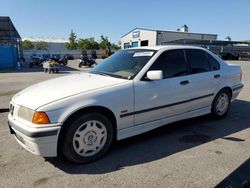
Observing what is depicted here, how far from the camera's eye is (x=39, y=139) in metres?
3.05

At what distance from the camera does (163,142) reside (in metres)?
4.21

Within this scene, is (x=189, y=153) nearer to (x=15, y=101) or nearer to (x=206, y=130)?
(x=206, y=130)

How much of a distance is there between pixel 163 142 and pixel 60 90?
1.95 m

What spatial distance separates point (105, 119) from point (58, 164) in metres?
0.91

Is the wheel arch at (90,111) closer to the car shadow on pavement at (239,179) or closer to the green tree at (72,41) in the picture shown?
the car shadow on pavement at (239,179)

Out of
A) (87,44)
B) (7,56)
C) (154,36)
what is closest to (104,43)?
(87,44)

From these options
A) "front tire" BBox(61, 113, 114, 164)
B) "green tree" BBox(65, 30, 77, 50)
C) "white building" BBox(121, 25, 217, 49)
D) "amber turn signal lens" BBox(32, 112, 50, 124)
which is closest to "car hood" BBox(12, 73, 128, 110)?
"amber turn signal lens" BBox(32, 112, 50, 124)

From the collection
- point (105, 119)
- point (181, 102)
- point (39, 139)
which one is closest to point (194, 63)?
point (181, 102)

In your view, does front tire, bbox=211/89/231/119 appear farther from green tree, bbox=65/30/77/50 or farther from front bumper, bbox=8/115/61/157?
green tree, bbox=65/30/77/50

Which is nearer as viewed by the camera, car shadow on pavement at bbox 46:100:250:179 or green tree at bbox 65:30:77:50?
car shadow on pavement at bbox 46:100:250:179

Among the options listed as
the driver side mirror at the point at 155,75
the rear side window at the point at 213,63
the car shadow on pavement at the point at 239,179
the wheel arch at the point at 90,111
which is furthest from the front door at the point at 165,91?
the car shadow on pavement at the point at 239,179

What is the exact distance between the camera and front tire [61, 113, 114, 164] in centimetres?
325

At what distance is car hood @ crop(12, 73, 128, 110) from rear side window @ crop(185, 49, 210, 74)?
1663 millimetres

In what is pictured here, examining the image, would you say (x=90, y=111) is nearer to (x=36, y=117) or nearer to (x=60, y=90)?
(x=60, y=90)
